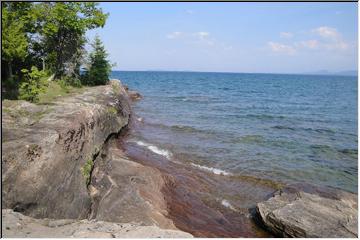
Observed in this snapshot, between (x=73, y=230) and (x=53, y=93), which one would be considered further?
(x=53, y=93)

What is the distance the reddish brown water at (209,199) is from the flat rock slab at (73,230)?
515 cm

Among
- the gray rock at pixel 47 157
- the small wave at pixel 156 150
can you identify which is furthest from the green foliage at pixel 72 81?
the gray rock at pixel 47 157

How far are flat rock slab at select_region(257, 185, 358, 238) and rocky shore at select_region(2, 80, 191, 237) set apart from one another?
177 inches

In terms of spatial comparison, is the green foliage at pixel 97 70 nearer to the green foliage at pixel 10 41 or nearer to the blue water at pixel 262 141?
the blue water at pixel 262 141

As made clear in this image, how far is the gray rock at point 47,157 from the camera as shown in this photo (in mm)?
9656

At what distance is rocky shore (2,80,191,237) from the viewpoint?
9150 millimetres

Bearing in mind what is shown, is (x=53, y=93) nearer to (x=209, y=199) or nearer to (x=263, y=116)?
(x=209, y=199)

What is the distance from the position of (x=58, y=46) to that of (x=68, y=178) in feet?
67.7

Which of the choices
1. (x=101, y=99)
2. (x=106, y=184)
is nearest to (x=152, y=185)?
(x=106, y=184)

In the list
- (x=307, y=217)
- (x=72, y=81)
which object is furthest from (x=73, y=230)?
(x=72, y=81)

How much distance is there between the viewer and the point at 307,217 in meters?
13.5

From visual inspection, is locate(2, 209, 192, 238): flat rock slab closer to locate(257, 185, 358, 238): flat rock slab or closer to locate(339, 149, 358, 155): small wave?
locate(257, 185, 358, 238): flat rock slab

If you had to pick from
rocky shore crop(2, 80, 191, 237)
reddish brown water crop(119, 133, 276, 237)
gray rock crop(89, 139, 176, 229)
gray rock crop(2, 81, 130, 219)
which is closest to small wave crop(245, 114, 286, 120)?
reddish brown water crop(119, 133, 276, 237)

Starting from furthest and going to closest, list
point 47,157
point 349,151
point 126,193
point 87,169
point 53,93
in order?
point 349,151
point 53,93
point 126,193
point 87,169
point 47,157
